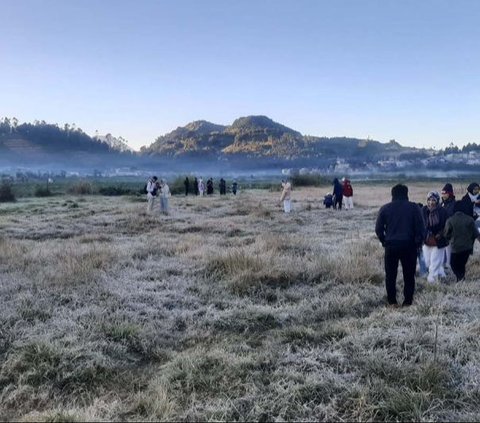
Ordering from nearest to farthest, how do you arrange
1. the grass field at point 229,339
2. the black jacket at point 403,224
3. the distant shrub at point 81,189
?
the grass field at point 229,339 → the black jacket at point 403,224 → the distant shrub at point 81,189

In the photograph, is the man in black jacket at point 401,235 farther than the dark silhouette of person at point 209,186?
No

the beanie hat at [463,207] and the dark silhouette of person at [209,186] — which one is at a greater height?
the beanie hat at [463,207]

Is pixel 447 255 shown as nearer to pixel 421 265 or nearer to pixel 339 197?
pixel 421 265

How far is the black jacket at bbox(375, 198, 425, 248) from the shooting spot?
271 inches

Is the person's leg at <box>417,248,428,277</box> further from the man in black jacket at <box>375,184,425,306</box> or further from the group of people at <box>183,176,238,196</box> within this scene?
the group of people at <box>183,176,238,196</box>

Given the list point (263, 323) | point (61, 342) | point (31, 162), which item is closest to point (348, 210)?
point (263, 323)

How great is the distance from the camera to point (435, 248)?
8.65 metres

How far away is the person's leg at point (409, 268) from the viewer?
6.99 meters

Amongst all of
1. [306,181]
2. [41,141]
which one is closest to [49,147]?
[41,141]

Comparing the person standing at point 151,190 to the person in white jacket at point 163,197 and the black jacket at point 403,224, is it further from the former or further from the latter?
the black jacket at point 403,224

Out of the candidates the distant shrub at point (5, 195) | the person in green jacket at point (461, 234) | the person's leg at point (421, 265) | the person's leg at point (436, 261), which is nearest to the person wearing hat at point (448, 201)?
the person in green jacket at point (461, 234)

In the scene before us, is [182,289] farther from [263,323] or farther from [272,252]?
[272,252]

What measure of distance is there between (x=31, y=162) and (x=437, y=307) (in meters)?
178

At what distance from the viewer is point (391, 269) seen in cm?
714
